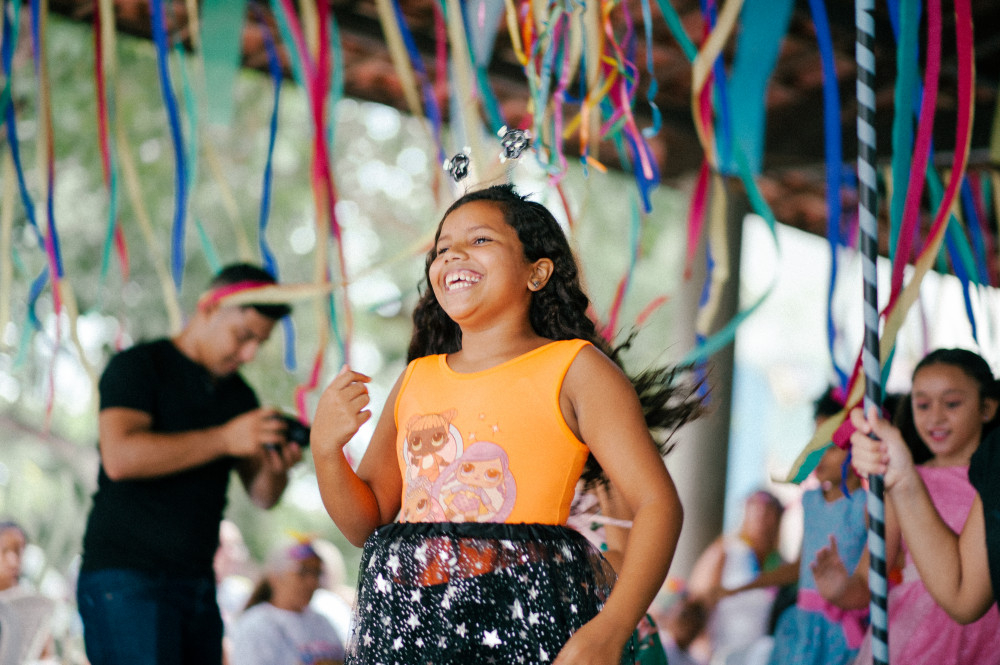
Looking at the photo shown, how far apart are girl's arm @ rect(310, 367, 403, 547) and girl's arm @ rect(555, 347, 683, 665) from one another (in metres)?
0.29

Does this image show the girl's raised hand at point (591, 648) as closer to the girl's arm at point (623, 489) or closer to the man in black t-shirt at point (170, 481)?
the girl's arm at point (623, 489)

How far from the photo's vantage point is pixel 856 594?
2.33 meters

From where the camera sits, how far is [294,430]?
6.73 feet

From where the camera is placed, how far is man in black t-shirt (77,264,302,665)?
1.87 metres

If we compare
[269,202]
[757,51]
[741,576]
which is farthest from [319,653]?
[757,51]

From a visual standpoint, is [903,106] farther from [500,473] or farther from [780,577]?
[780,577]

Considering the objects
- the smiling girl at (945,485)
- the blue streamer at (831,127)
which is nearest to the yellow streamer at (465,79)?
the blue streamer at (831,127)

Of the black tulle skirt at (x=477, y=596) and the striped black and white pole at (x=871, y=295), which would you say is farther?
the striped black and white pole at (x=871, y=295)

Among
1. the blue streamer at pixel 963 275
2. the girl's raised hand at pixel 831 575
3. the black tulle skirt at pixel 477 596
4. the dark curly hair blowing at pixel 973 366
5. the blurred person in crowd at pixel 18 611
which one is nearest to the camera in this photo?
the black tulle skirt at pixel 477 596

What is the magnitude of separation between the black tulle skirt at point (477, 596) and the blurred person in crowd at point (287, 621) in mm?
1854

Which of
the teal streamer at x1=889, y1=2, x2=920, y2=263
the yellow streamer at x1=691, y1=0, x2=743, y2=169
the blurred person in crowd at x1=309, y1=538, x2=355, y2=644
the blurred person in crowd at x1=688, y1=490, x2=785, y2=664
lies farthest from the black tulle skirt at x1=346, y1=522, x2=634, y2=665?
the blurred person in crowd at x1=688, y1=490, x2=785, y2=664

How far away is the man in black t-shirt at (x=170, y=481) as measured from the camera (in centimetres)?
187

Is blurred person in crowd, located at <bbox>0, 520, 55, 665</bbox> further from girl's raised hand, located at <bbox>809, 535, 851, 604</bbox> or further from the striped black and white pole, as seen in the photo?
the striped black and white pole

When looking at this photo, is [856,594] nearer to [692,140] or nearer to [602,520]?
[602,520]
